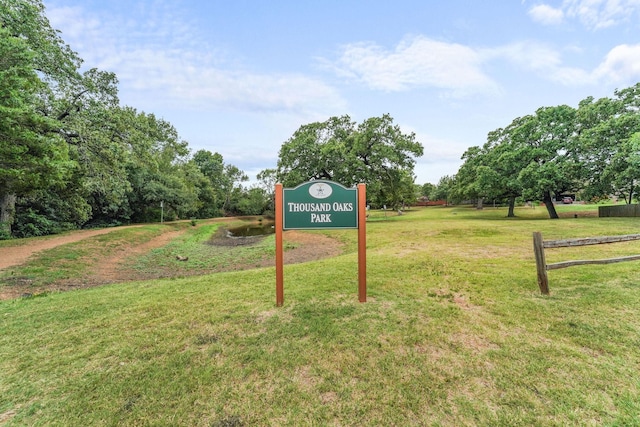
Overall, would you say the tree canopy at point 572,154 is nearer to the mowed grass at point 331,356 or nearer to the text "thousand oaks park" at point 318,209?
the mowed grass at point 331,356

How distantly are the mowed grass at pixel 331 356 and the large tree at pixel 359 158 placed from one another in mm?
17215

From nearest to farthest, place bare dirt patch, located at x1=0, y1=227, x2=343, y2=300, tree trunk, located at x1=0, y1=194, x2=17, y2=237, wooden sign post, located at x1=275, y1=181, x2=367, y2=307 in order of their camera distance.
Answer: wooden sign post, located at x1=275, y1=181, x2=367, y2=307 < bare dirt patch, located at x1=0, y1=227, x2=343, y2=300 < tree trunk, located at x1=0, y1=194, x2=17, y2=237

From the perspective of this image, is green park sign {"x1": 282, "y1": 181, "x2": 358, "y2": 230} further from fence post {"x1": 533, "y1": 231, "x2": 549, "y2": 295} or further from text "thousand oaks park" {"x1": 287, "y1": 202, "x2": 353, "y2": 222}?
fence post {"x1": 533, "y1": 231, "x2": 549, "y2": 295}

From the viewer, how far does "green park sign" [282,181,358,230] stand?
14.2ft

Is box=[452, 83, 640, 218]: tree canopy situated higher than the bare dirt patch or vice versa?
box=[452, 83, 640, 218]: tree canopy

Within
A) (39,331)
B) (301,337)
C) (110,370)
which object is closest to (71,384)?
(110,370)

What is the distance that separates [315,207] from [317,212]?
87 mm

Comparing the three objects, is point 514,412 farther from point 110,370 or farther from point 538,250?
point 110,370

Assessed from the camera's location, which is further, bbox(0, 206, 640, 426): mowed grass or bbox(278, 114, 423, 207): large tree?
bbox(278, 114, 423, 207): large tree

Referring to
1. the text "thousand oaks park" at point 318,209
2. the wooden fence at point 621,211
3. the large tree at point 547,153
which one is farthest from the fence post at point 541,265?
the wooden fence at point 621,211

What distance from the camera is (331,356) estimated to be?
2814 millimetres

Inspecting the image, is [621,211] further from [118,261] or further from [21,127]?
[21,127]

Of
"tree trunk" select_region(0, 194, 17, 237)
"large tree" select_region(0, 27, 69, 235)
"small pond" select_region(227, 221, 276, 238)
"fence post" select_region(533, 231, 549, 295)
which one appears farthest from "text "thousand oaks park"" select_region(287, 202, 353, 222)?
"tree trunk" select_region(0, 194, 17, 237)

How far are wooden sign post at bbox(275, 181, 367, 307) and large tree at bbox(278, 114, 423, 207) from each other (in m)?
17.1
